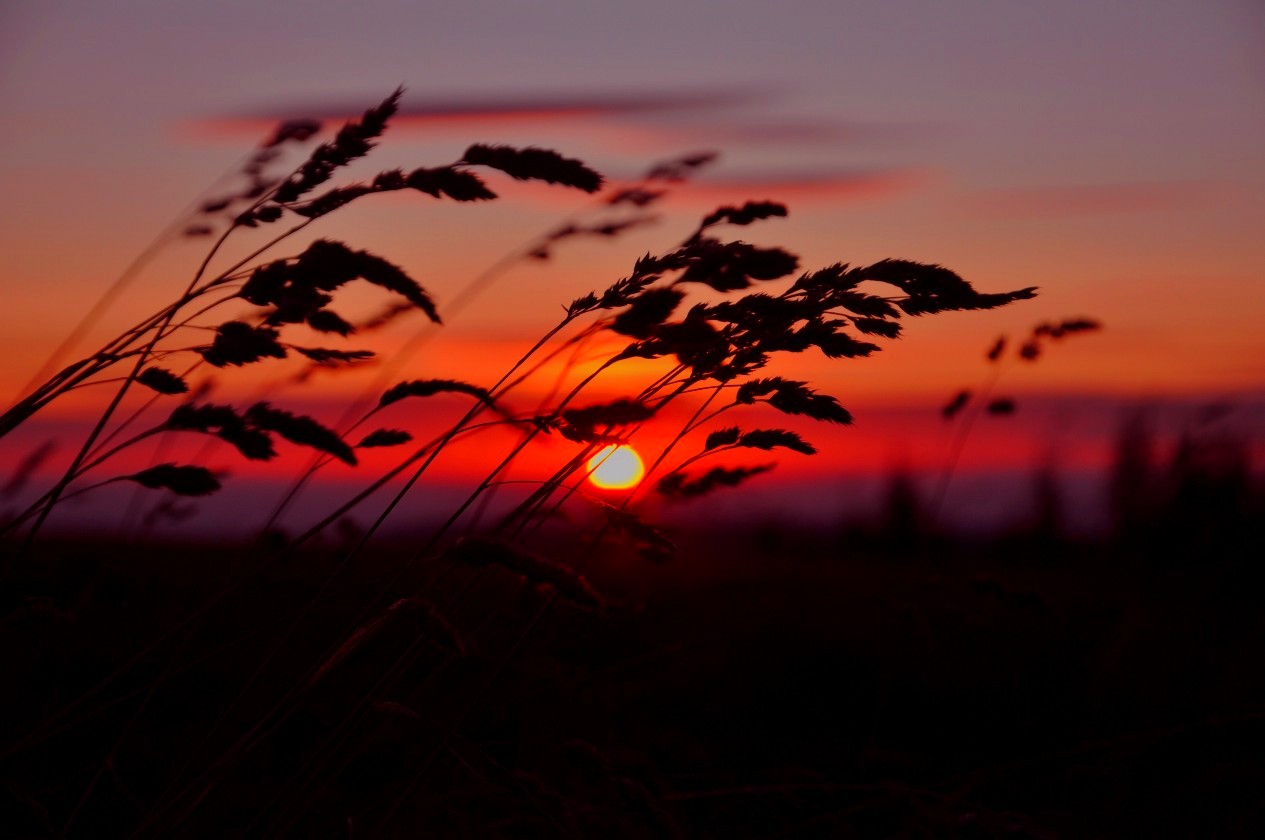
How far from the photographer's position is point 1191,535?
5246 mm

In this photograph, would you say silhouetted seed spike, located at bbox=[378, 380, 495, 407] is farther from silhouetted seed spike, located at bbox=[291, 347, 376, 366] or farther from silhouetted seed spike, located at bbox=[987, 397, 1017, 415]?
silhouetted seed spike, located at bbox=[987, 397, 1017, 415]

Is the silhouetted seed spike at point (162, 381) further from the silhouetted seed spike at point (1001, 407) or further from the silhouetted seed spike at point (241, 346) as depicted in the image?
the silhouetted seed spike at point (1001, 407)

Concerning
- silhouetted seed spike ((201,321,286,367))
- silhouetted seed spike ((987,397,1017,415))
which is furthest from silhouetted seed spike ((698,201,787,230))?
silhouetted seed spike ((987,397,1017,415))

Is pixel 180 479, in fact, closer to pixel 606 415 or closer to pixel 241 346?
pixel 241 346

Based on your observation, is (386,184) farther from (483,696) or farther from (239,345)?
(483,696)

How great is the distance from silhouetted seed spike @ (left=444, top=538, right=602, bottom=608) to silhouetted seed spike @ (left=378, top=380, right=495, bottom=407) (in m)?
0.70

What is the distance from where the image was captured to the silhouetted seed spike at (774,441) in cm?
235

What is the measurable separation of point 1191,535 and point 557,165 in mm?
4282

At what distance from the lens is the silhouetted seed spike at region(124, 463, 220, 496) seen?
72.5 inches

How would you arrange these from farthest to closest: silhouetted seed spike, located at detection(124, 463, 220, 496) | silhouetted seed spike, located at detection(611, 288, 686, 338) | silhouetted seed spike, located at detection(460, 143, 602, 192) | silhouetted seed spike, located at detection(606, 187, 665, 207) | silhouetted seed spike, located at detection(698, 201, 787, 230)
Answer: silhouetted seed spike, located at detection(606, 187, 665, 207) → silhouetted seed spike, located at detection(698, 201, 787, 230) → silhouetted seed spike, located at detection(611, 288, 686, 338) → silhouetted seed spike, located at detection(460, 143, 602, 192) → silhouetted seed spike, located at detection(124, 463, 220, 496)

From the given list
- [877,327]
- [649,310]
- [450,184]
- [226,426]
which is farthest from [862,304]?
[226,426]

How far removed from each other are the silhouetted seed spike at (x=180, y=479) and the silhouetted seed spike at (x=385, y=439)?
56cm

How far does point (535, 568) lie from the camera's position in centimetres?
143

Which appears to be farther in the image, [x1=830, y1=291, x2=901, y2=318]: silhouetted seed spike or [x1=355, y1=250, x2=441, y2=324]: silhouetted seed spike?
[x1=830, y1=291, x2=901, y2=318]: silhouetted seed spike
